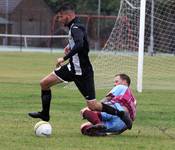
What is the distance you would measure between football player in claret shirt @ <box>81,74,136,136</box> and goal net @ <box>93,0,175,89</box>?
33.2 feet

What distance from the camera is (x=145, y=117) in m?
13.3

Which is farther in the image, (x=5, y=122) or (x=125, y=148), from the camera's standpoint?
(x=5, y=122)

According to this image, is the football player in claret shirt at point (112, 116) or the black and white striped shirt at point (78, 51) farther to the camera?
the football player in claret shirt at point (112, 116)

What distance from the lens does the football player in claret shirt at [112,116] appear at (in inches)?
411

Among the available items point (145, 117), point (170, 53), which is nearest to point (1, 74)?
point (170, 53)

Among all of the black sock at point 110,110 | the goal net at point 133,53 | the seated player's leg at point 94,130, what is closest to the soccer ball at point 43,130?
the seated player's leg at point 94,130

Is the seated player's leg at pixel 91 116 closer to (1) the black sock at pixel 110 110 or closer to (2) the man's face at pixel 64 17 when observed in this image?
(1) the black sock at pixel 110 110

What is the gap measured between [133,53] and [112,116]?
49.7 ft

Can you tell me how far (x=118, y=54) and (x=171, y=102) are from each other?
8113 millimetres

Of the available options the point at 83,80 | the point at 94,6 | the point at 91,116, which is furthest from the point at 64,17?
the point at 94,6

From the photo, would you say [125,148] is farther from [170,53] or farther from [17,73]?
[170,53]

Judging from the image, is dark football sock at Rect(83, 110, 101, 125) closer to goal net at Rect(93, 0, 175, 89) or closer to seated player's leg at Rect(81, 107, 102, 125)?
seated player's leg at Rect(81, 107, 102, 125)

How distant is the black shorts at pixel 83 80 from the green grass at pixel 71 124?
66 centimetres

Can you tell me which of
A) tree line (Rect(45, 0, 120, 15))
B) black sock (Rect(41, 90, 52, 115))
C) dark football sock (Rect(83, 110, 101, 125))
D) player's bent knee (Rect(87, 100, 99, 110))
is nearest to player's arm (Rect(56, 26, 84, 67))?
black sock (Rect(41, 90, 52, 115))
